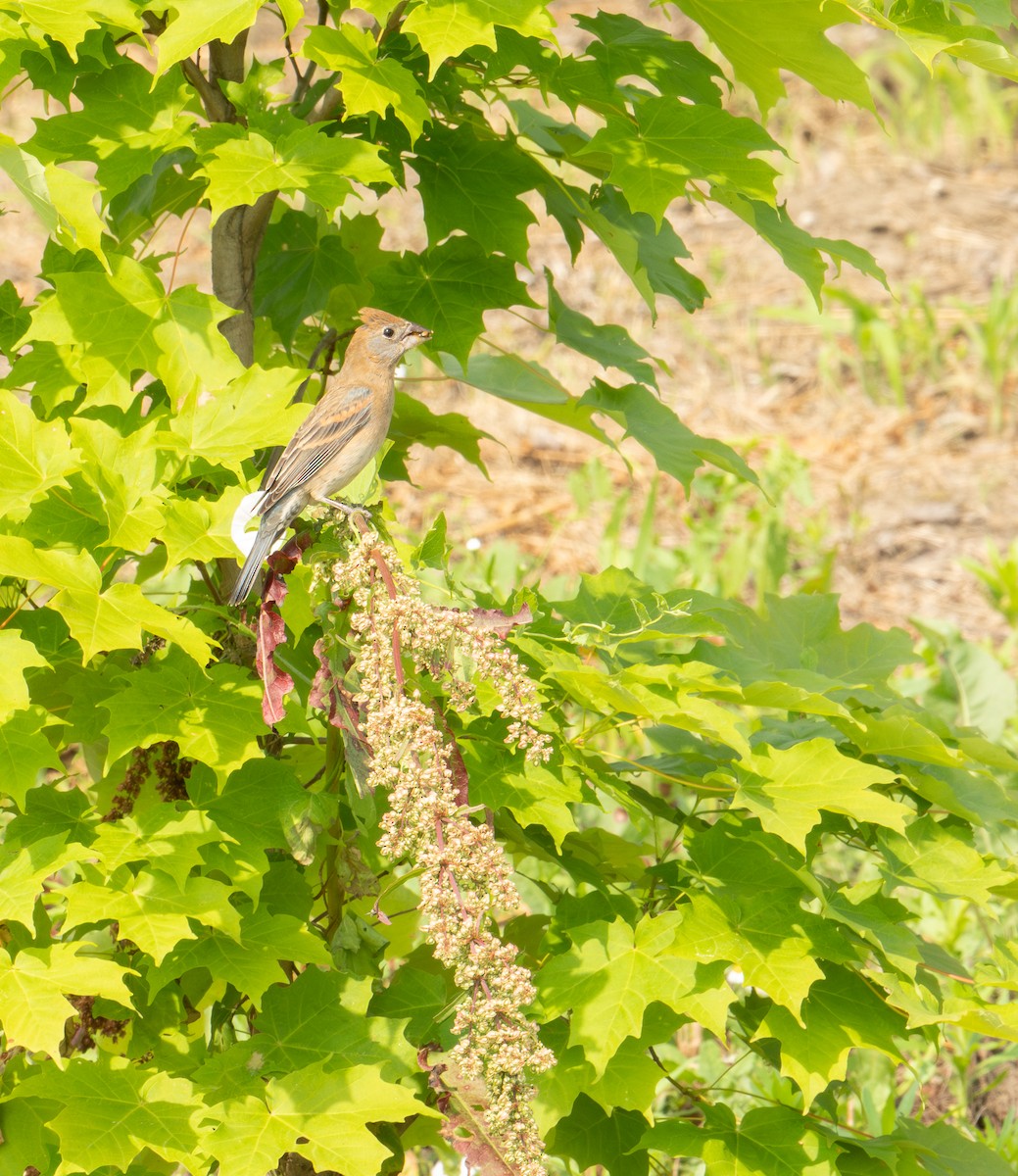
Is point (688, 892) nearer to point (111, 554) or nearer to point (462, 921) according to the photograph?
point (462, 921)

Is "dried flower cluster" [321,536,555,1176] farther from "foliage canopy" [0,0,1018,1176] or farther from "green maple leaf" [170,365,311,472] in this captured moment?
"green maple leaf" [170,365,311,472]

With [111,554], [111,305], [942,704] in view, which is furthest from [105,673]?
[942,704]

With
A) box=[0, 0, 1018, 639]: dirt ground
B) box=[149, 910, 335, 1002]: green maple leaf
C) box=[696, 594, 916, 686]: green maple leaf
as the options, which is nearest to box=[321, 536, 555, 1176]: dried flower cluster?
box=[149, 910, 335, 1002]: green maple leaf

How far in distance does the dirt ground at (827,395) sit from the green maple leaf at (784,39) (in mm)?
3721

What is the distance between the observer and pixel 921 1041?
3.84 m

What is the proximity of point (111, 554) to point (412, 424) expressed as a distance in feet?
3.53

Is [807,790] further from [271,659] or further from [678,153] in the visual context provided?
[678,153]

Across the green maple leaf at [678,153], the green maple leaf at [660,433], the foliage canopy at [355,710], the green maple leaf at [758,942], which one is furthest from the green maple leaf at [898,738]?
the green maple leaf at [678,153]

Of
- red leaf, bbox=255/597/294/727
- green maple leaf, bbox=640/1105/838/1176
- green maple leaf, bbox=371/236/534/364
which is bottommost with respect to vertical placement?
green maple leaf, bbox=640/1105/838/1176

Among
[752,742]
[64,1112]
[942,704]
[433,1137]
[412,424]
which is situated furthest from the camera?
[942,704]

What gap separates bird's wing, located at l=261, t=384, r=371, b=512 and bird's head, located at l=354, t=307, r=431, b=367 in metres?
0.07

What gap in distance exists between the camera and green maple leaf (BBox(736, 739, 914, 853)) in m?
1.97

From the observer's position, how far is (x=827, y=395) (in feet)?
24.8

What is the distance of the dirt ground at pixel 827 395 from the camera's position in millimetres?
6559
